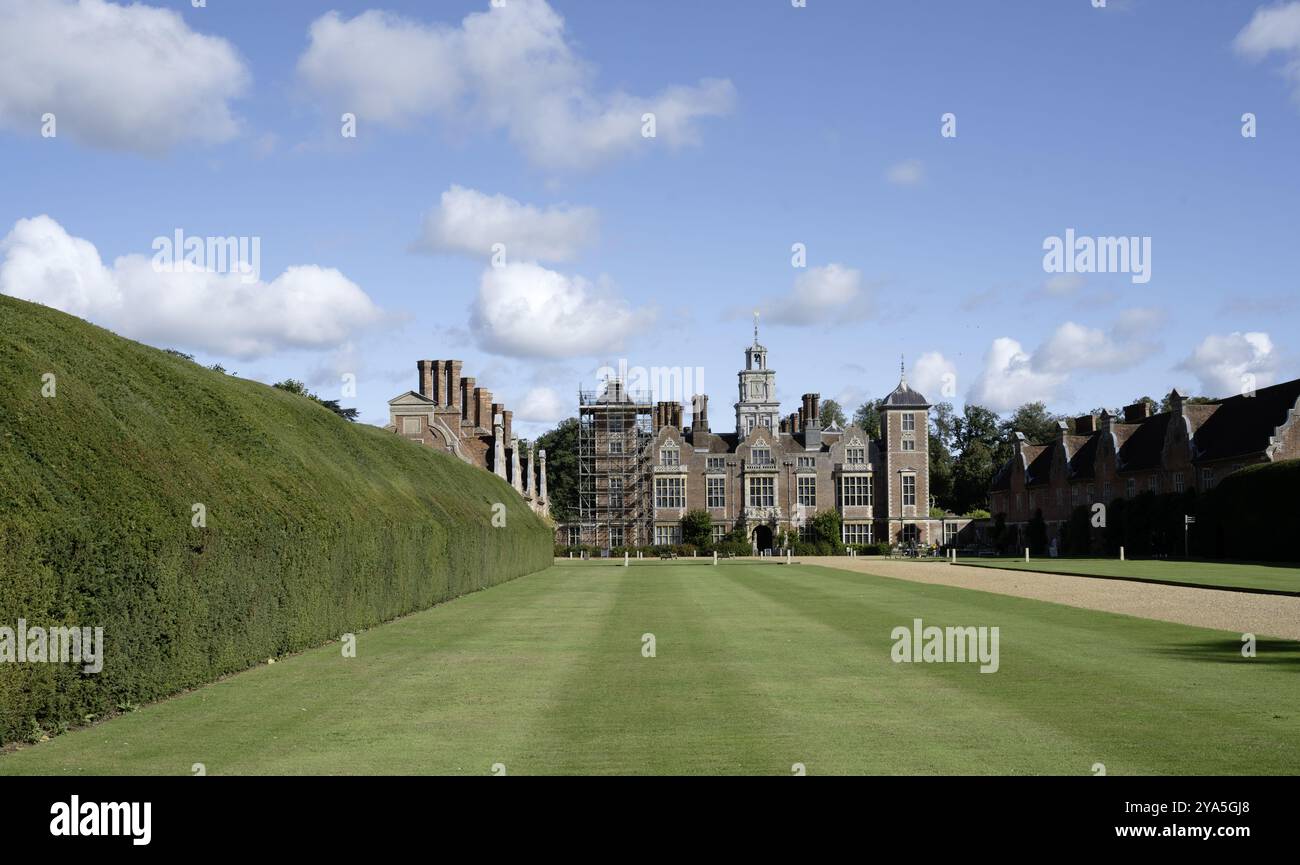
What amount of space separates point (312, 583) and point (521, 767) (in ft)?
29.5

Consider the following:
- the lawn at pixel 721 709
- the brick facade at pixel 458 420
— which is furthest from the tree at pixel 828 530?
the lawn at pixel 721 709

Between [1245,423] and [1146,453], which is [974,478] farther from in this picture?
[1245,423]

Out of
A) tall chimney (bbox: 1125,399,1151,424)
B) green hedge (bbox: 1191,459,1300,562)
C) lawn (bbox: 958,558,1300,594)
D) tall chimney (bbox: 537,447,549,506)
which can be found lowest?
lawn (bbox: 958,558,1300,594)

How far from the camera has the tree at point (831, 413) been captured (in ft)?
470

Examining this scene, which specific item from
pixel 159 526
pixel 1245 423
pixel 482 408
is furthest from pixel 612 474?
pixel 159 526

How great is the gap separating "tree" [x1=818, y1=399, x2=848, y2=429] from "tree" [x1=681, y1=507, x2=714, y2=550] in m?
61.6

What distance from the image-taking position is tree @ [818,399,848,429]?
143 meters

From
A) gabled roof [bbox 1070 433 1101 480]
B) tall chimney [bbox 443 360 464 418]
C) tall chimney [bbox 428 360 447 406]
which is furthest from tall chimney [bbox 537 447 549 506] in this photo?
gabled roof [bbox 1070 433 1101 480]

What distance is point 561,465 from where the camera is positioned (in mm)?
109938

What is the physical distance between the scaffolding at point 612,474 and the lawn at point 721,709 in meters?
64.2

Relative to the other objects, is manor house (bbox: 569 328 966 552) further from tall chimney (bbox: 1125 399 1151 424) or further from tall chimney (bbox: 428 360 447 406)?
tall chimney (bbox: 428 360 447 406)

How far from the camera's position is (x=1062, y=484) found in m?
78.7

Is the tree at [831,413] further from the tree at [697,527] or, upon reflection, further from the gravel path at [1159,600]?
the gravel path at [1159,600]

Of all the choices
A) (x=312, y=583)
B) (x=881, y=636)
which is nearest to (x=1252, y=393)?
(x=881, y=636)
